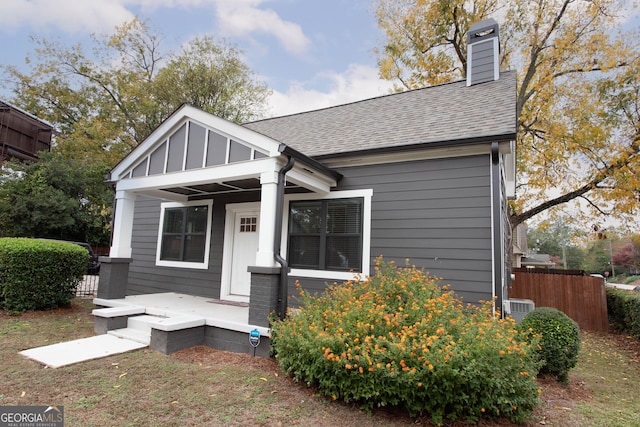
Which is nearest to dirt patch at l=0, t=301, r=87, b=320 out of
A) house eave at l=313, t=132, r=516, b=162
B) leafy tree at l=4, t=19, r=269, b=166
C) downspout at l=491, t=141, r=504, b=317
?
house eave at l=313, t=132, r=516, b=162

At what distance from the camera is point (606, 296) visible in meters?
9.66

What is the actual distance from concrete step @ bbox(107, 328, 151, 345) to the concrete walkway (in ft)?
0.20

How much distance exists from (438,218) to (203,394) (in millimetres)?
3997

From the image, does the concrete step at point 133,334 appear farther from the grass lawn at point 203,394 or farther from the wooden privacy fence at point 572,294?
the wooden privacy fence at point 572,294

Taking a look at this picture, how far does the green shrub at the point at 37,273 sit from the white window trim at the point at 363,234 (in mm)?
4541

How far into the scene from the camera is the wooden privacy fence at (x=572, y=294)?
9.36 meters

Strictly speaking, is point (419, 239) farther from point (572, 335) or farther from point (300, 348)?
point (300, 348)

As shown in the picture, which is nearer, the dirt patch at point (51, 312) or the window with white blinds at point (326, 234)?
the window with white blinds at point (326, 234)

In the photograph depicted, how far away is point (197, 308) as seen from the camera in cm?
607

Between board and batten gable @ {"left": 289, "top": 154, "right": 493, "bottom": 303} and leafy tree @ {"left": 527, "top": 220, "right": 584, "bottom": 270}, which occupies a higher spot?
leafy tree @ {"left": 527, "top": 220, "right": 584, "bottom": 270}

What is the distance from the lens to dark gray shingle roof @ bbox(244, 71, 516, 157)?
5.56 meters

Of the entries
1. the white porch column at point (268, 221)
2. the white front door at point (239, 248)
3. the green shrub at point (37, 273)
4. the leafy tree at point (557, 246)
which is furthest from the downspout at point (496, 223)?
the leafy tree at point (557, 246)

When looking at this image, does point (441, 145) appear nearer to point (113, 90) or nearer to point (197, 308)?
point (197, 308)

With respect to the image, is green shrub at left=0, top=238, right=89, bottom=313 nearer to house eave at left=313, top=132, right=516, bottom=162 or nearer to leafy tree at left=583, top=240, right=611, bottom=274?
house eave at left=313, top=132, right=516, bottom=162
